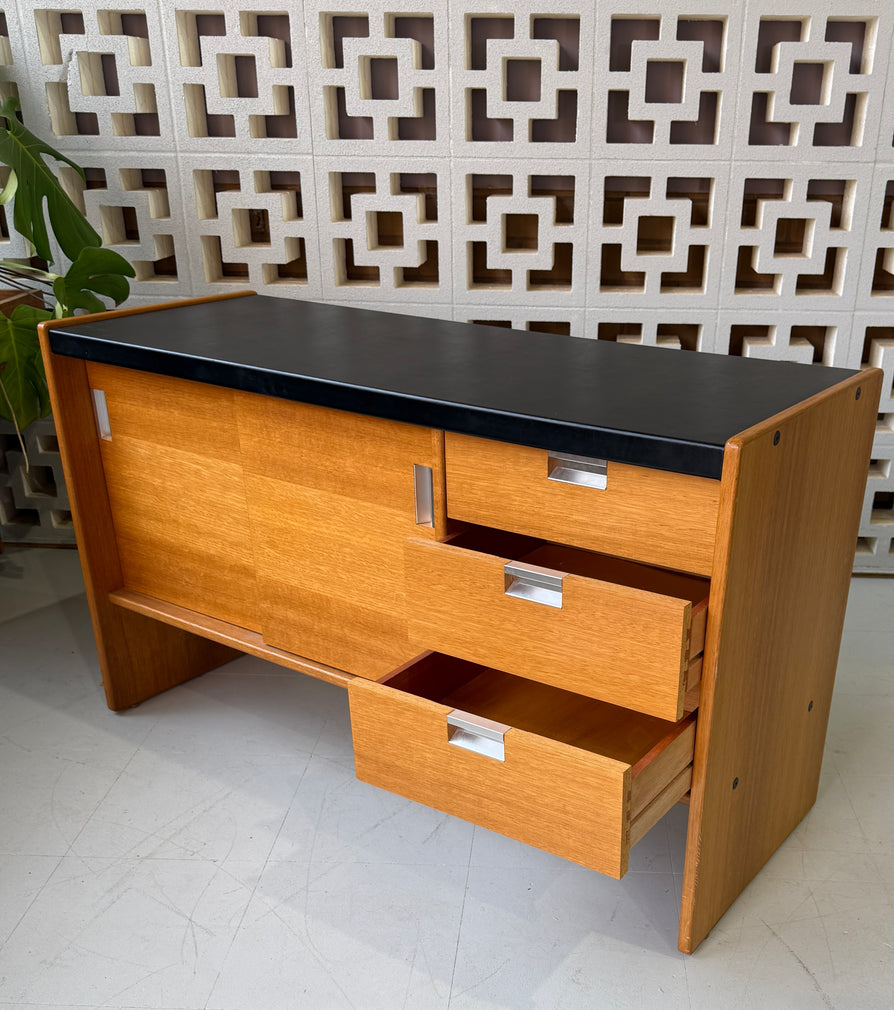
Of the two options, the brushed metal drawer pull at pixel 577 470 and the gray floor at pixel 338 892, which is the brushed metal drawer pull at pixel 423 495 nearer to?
the brushed metal drawer pull at pixel 577 470

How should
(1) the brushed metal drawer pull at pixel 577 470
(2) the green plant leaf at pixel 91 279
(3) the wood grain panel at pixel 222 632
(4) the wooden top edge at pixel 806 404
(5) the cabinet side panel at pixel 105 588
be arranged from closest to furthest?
(4) the wooden top edge at pixel 806 404
(1) the brushed metal drawer pull at pixel 577 470
(3) the wood grain panel at pixel 222 632
(5) the cabinet side panel at pixel 105 588
(2) the green plant leaf at pixel 91 279

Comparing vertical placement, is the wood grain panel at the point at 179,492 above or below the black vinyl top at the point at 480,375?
below

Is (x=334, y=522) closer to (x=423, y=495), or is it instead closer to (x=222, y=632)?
(x=423, y=495)

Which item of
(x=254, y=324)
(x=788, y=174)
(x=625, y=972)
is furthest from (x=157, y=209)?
(x=625, y=972)

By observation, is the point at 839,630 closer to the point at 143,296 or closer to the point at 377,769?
the point at 377,769

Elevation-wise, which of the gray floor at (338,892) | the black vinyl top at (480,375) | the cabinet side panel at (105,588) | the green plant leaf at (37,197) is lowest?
the gray floor at (338,892)

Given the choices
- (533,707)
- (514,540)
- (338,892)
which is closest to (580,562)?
(514,540)

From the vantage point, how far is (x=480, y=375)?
4.34 feet

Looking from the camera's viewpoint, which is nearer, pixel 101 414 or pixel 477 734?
pixel 477 734

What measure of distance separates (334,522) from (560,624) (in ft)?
1.38

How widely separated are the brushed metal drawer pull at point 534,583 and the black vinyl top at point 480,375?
0.15 metres

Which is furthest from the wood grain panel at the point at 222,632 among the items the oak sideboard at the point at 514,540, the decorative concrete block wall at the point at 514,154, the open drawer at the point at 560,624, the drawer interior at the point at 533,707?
the decorative concrete block wall at the point at 514,154

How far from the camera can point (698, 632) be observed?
1090 mm

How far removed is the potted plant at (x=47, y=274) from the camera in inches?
75.7
